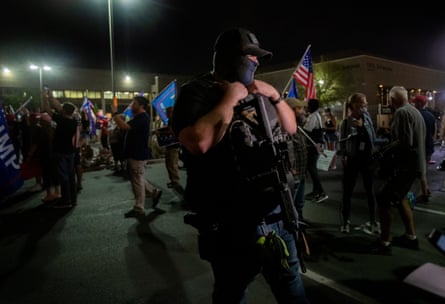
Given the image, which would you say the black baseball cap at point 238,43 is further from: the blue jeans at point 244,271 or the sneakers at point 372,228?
the sneakers at point 372,228

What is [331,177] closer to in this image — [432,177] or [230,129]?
[432,177]

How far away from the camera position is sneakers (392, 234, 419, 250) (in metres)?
4.41

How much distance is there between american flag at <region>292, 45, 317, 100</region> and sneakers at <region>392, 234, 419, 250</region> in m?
4.66

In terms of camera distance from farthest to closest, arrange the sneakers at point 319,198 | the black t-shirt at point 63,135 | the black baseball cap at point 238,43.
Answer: the sneakers at point 319,198
the black t-shirt at point 63,135
the black baseball cap at point 238,43

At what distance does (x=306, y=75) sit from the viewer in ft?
28.4

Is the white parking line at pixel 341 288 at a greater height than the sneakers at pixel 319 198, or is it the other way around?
the white parking line at pixel 341 288

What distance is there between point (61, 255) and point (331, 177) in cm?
738

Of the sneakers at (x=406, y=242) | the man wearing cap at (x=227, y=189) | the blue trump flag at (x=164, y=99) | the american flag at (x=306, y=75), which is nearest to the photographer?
the man wearing cap at (x=227, y=189)

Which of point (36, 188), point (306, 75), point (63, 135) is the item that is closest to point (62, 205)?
point (63, 135)

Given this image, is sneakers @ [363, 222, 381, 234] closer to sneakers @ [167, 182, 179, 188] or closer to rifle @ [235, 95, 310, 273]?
rifle @ [235, 95, 310, 273]

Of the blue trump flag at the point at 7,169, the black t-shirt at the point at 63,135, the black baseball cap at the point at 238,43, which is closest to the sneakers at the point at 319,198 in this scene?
the black t-shirt at the point at 63,135

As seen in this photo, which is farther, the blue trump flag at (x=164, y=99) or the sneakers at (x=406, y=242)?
the blue trump flag at (x=164, y=99)

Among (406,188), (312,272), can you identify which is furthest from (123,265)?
(406,188)

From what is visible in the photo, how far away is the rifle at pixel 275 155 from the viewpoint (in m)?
1.76
